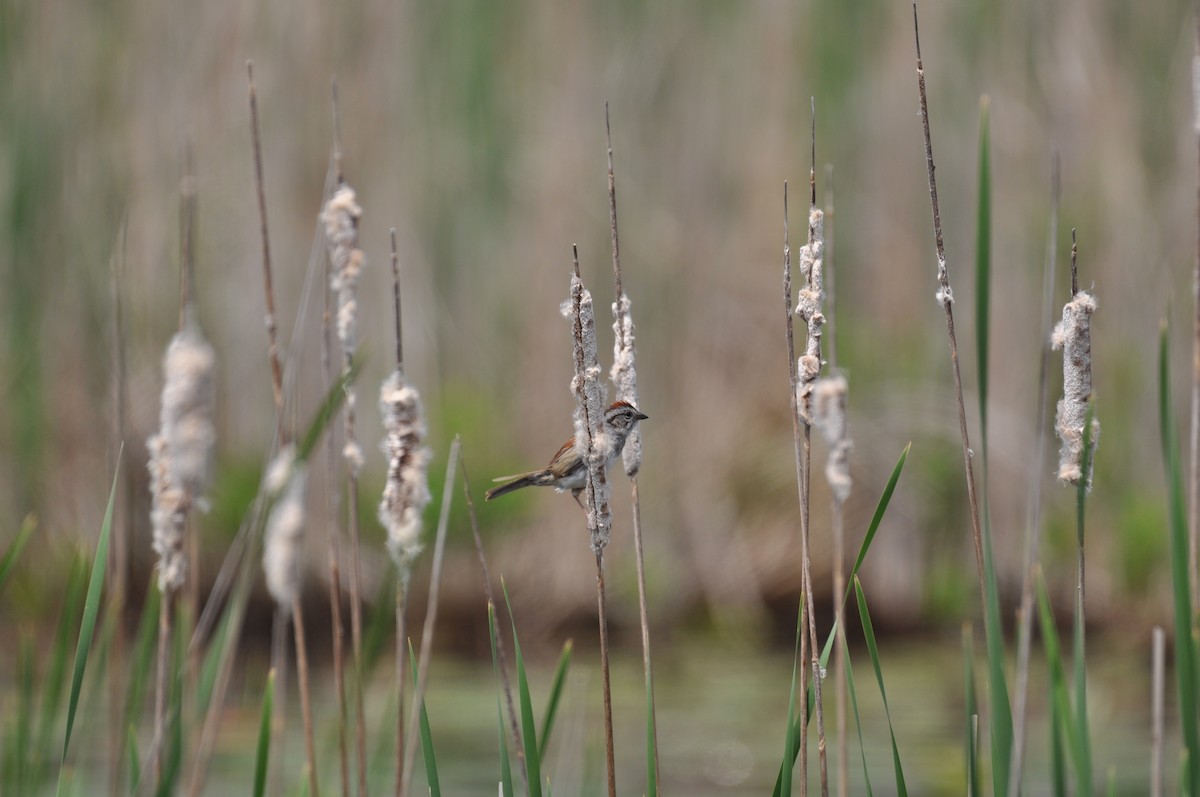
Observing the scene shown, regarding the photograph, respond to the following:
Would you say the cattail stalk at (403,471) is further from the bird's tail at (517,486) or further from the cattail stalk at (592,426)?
the bird's tail at (517,486)

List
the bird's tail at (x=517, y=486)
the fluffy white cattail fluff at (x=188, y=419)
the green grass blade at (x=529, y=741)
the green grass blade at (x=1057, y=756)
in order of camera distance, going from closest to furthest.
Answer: the fluffy white cattail fluff at (x=188, y=419) → the green grass blade at (x=1057, y=756) → the green grass blade at (x=529, y=741) → the bird's tail at (x=517, y=486)

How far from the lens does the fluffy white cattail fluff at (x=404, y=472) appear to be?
1399mm

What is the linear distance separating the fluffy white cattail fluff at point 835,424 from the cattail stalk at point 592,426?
23 centimetres

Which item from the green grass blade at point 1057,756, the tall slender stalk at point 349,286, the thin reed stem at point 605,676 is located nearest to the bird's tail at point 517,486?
the tall slender stalk at point 349,286

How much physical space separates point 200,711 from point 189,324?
0.47 meters

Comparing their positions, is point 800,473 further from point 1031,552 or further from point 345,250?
point 345,250

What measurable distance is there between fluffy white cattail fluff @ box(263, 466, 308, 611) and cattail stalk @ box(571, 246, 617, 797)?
299 millimetres

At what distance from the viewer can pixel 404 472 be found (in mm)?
1406

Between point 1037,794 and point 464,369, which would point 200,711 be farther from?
point 464,369

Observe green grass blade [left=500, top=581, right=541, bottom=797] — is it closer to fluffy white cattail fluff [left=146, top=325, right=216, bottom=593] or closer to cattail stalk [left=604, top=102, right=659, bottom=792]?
cattail stalk [left=604, top=102, right=659, bottom=792]

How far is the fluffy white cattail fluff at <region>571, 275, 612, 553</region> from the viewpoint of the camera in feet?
4.57

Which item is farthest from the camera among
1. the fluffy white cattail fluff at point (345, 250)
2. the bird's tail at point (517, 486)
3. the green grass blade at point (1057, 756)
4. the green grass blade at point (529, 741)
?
the bird's tail at point (517, 486)

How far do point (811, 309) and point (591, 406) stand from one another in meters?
0.26

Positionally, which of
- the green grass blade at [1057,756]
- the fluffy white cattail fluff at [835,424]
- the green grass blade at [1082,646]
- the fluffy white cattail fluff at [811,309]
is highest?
the fluffy white cattail fluff at [811,309]
